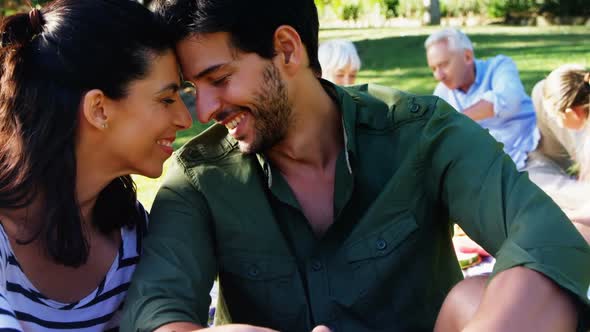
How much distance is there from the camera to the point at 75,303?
247cm

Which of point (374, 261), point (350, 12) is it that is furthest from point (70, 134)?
point (350, 12)

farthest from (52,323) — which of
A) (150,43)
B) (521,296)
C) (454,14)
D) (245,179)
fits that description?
(454,14)

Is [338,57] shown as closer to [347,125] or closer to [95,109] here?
[347,125]

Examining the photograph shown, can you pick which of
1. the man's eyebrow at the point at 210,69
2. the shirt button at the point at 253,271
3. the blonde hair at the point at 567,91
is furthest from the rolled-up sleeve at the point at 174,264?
the blonde hair at the point at 567,91

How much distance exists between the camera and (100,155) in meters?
2.53

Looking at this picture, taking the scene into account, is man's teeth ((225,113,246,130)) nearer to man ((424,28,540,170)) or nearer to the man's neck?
the man's neck

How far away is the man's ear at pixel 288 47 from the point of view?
8.84ft

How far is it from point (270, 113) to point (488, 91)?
407 cm

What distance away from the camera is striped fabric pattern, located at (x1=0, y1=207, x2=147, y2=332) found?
2.34 metres

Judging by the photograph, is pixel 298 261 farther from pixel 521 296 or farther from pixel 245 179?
pixel 521 296

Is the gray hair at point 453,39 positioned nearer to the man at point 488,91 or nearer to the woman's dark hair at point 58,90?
the man at point 488,91

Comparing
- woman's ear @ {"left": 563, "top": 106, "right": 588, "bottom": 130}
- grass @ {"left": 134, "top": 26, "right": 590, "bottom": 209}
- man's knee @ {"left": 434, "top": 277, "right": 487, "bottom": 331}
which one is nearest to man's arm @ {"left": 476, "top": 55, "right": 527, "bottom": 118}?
woman's ear @ {"left": 563, "top": 106, "right": 588, "bottom": 130}

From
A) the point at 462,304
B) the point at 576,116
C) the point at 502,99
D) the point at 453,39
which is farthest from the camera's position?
the point at 453,39

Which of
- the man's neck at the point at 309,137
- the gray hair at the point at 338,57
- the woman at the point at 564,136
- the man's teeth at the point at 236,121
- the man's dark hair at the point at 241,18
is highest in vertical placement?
the man's dark hair at the point at 241,18
